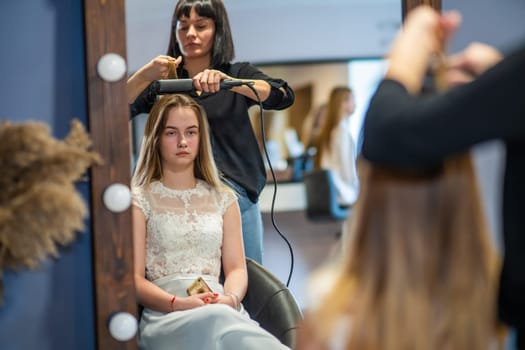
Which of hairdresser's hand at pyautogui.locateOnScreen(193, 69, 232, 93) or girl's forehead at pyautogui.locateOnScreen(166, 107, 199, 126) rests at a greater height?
hairdresser's hand at pyautogui.locateOnScreen(193, 69, 232, 93)

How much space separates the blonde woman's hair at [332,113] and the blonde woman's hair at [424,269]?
9.10 ft

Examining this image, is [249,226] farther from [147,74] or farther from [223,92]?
[147,74]

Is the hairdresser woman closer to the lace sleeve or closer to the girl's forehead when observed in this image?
the girl's forehead

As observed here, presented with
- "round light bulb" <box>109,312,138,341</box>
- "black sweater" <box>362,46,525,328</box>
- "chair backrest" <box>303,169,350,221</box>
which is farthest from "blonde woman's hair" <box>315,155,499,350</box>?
"chair backrest" <box>303,169,350,221</box>

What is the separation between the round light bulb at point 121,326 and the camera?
1.48 meters

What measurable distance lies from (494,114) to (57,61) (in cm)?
88

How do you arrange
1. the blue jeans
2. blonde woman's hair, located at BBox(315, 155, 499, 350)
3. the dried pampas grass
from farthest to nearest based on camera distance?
the blue jeans → the dried pampas grass → blonde woman's hair, located at BBox(315, 155, 499, 350)

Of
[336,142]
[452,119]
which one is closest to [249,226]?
[452,119]

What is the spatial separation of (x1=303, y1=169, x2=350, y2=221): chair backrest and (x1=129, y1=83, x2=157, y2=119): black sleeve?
2.34 metres

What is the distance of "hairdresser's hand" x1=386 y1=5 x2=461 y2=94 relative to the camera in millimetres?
1038

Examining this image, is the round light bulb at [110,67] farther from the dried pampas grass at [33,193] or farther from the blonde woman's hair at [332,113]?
the blonde woman's hair at [332,113]

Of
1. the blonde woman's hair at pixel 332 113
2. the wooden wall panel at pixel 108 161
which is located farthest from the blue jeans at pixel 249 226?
the blonde woman's hair at pixel 332 113

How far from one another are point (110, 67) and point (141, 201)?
0.46 m

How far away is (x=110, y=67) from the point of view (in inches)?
57.5
